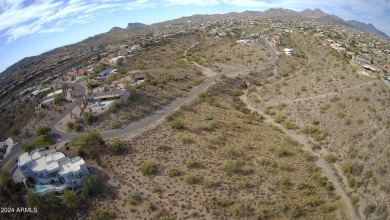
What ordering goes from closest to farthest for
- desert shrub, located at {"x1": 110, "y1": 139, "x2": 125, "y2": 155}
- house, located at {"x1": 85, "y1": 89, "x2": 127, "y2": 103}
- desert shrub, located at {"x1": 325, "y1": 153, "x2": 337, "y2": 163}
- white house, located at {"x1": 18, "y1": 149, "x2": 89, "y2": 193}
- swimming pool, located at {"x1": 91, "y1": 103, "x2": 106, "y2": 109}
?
1. white house, located at {"x1": 18, "y1": 149, "x2": 89, "y2": 193}
2. desert shrub, located at {"x1": 110, "y1": 139, "x2": 125, "y2": 155}
3. desert shrub, located at {"x1": 325, "y1": 153, "x2": 337, "y2": 163}
4. swimming pool, located at {"x1": 91, "y1": 103, "x2": 106, "y2": 109}
5. house, located at {"x1": 85, "y1": 89, "x2": 127, "y2": 103}

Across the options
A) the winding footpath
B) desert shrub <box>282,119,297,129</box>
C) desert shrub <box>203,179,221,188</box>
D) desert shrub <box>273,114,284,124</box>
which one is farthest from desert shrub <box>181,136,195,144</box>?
desert shrub <box>273,114,284,124</box>

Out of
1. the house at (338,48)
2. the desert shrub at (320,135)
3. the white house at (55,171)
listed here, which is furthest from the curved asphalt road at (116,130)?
the house at (338,48)

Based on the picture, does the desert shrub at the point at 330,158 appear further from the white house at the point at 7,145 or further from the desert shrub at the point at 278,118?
the white house at the point at 7,145

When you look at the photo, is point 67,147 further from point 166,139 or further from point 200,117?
point 200,117

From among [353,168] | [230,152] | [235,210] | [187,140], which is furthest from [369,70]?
[235,210]

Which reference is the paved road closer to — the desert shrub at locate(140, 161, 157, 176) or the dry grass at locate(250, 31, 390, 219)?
the desert shrub at locate(140, 161, 157, 176)

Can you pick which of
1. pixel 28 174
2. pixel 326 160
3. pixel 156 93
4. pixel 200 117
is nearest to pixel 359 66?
pixel 326 160
